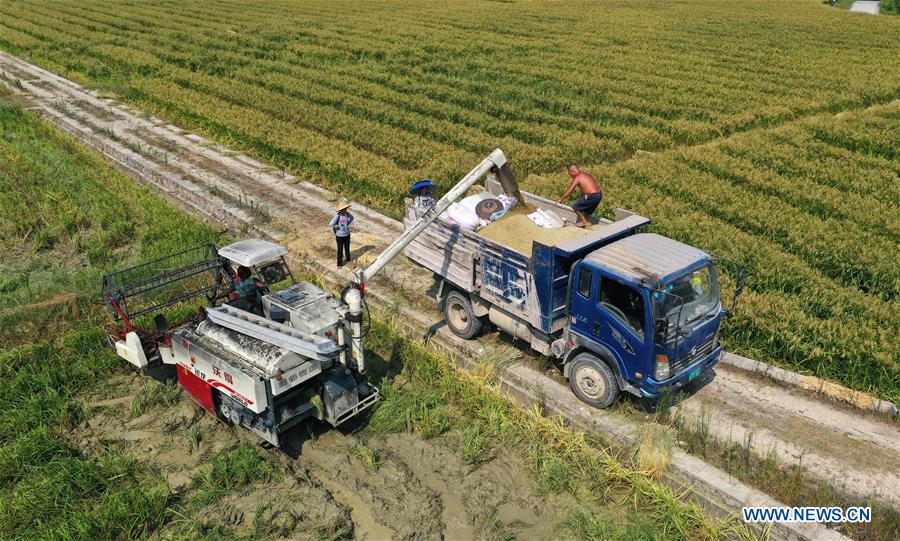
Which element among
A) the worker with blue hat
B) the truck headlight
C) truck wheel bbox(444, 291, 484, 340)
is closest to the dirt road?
truck wheel bbox(444, 291, 484, 340)

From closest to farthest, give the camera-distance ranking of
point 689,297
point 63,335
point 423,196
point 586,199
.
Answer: point 689,297 < point 586,199 < point 63,335 < point 423,196

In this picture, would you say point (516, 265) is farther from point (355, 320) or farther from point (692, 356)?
point (692, 356)

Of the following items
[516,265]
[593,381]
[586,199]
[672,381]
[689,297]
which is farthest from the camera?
[586,199]

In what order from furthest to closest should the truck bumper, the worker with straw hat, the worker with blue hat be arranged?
the worker with straw hat
the worker with blue hat
the truck bumper

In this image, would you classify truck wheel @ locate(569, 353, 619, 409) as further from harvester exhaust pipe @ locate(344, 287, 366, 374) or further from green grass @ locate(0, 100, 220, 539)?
green grass @ locate(0, 100, 220, 539)

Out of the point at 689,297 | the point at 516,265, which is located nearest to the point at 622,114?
the point at 516,265

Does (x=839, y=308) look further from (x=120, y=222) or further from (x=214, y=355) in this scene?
(x=120, y=222)

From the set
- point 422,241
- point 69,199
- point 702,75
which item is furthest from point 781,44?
point 69,199
